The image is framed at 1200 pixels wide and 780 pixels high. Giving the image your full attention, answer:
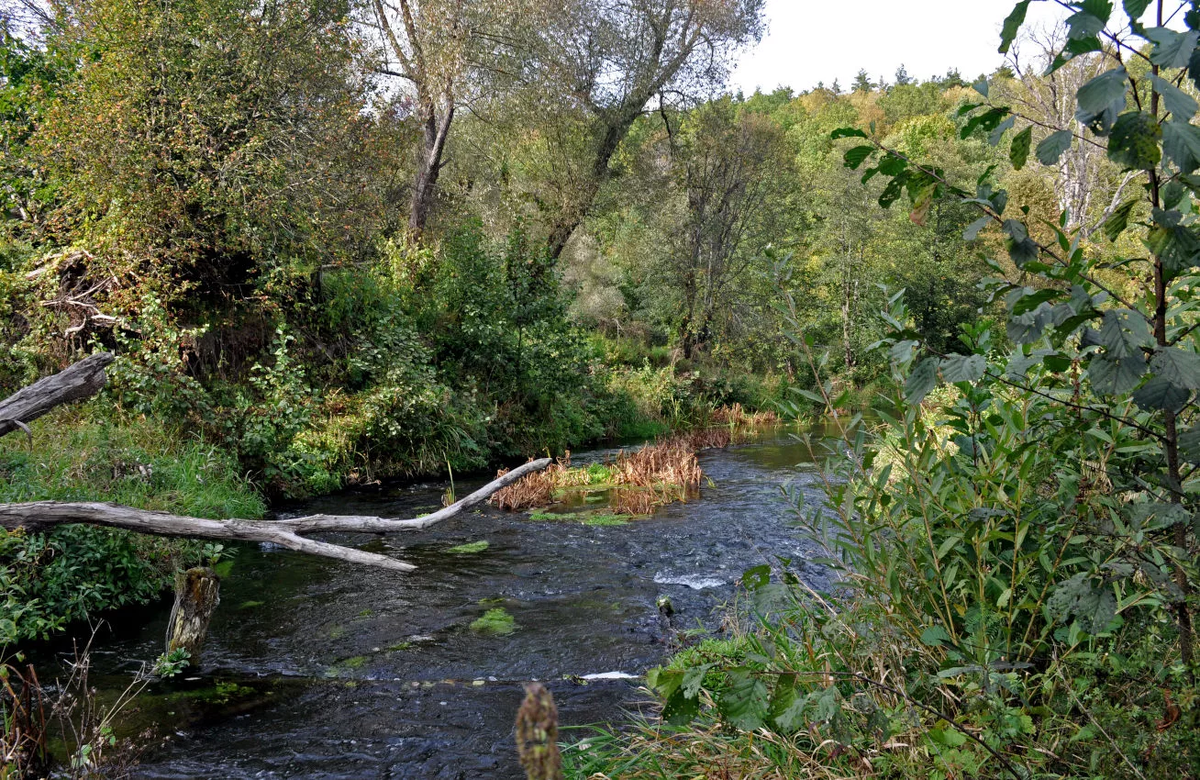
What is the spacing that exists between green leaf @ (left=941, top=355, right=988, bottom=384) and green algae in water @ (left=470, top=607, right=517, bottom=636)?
479 centimetres

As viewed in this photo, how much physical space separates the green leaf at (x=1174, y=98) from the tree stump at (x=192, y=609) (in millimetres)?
5432

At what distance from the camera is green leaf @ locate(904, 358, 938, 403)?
1763 millimetres

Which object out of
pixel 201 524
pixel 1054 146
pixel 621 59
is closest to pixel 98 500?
pixel 201 524

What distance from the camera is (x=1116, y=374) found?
1603 millimetres

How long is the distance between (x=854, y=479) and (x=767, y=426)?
61.0 ft

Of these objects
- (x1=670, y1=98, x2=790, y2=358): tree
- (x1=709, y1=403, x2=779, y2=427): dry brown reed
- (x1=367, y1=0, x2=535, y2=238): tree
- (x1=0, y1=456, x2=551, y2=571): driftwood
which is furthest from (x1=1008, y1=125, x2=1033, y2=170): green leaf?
(x1=670, y1=98, x2=790, y2=358): tree

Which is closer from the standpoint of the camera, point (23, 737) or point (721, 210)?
point (23, 737)

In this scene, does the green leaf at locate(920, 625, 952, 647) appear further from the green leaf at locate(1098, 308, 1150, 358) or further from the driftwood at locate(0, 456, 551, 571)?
the driftwood at locate(0, 456, 551, 571)

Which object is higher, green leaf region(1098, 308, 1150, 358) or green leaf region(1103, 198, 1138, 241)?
green leaf region(1103, 198, 1138, 241)

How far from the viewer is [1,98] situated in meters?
10.9

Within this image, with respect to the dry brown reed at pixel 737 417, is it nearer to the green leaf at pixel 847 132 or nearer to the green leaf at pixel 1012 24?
the green leaf at pixel 847 132

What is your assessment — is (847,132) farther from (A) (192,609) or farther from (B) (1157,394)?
(A) (192,609)

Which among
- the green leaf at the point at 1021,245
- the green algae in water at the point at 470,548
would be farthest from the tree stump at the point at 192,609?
the green leaf at the point at 1021,245

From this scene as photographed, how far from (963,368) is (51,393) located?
582 centimetres
